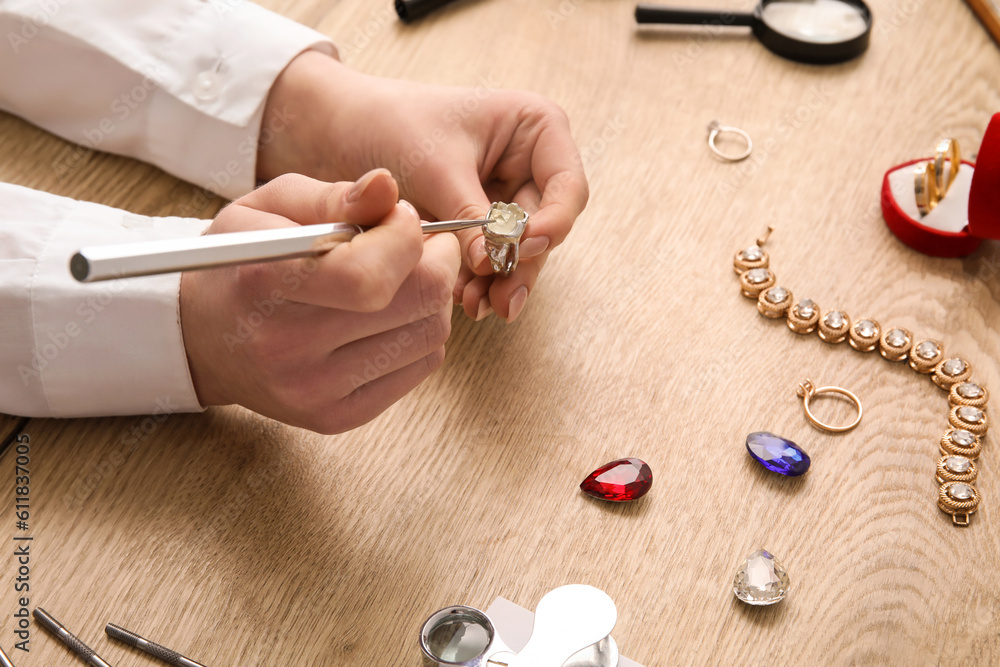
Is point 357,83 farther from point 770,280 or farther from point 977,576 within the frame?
point 977,576

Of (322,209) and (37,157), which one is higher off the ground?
(322,209)

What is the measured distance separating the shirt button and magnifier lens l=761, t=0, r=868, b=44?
2.35 ft

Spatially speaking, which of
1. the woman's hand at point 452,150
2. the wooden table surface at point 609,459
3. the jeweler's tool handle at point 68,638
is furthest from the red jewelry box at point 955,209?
the jeweler's tool handle at point 68,638

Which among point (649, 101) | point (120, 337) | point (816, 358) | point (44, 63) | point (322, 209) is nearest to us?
point (322, 209)

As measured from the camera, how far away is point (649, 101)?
986 mm

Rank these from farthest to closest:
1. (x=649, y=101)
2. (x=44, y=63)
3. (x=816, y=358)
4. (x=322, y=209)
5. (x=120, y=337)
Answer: (x=649, y=101), (x=44, y=63), (x=816, y=358), (x=120, y=337), (x=322, y=209)

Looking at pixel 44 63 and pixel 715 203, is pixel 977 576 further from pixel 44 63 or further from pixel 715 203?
pixel 44 63

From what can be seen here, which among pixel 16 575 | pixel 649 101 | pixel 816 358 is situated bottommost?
pixel 16 575

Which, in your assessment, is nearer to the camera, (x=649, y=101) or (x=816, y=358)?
(x=816, y=358)

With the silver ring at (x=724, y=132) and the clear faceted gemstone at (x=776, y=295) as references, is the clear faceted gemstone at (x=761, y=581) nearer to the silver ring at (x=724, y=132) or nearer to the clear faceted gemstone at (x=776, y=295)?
the clear faceted gemstone at (x=776, y=295)

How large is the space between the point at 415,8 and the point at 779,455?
75 cm

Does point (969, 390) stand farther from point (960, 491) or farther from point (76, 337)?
point (76, 337)

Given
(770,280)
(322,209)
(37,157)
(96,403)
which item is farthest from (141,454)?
(770,280)

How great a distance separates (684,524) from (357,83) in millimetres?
567
